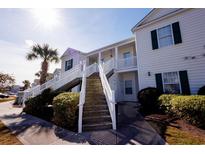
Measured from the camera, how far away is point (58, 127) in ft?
20.4

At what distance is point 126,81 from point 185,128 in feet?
29.0

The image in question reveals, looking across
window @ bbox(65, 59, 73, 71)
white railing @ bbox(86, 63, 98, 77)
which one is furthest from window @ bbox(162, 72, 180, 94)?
window @ bbox(65, 59, 73, 71)

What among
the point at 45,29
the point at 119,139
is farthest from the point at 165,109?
the point at 45,29

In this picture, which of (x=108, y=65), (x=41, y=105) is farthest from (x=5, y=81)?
(x=108, y=65)

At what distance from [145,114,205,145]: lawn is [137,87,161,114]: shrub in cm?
191

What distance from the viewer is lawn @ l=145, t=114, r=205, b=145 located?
417 cm

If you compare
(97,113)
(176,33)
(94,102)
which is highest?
(176,33)

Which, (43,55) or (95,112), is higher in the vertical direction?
(43,55)

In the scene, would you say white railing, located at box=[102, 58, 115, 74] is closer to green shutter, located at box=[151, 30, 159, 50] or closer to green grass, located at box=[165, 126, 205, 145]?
green shutter, located at box=[151, 30, 159, 50]

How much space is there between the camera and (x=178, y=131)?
4.97 metres

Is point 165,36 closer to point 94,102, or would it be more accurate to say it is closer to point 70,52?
point 94,102

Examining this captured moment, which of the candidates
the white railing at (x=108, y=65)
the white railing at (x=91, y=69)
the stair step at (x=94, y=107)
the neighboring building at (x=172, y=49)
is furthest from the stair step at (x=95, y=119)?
the white railing at (x=91, y=69)

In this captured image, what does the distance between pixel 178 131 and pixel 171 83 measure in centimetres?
463
